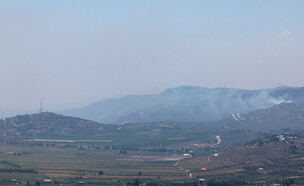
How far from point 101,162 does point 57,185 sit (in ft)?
182

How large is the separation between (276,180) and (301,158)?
37103mm

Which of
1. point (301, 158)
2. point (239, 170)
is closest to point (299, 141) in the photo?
point (301, 158)

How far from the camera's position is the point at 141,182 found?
13550 centimetres

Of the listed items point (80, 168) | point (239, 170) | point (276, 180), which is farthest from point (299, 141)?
point (80, 168)

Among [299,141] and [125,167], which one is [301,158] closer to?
[299,141]

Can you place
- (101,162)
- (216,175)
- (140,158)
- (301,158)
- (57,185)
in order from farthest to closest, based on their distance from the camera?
(140,158), (101,162), (301,158), (216,175), (57,185)

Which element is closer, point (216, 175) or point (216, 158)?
point (216, 175)

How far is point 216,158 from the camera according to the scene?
186500mm

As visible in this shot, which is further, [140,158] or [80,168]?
[140,158]

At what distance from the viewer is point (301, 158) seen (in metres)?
167

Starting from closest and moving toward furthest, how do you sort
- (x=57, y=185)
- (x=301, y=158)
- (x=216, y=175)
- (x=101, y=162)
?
1. (x=57, y=185)
2. (x=216, y=175)
3. (x=301, y=158)
4. (x=101, y=162)

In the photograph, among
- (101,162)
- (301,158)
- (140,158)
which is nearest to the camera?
(301,158)

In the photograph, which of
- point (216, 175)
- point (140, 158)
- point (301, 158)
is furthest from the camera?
point (140, 158)

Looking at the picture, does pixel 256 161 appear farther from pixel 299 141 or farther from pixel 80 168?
pixel 80 168
